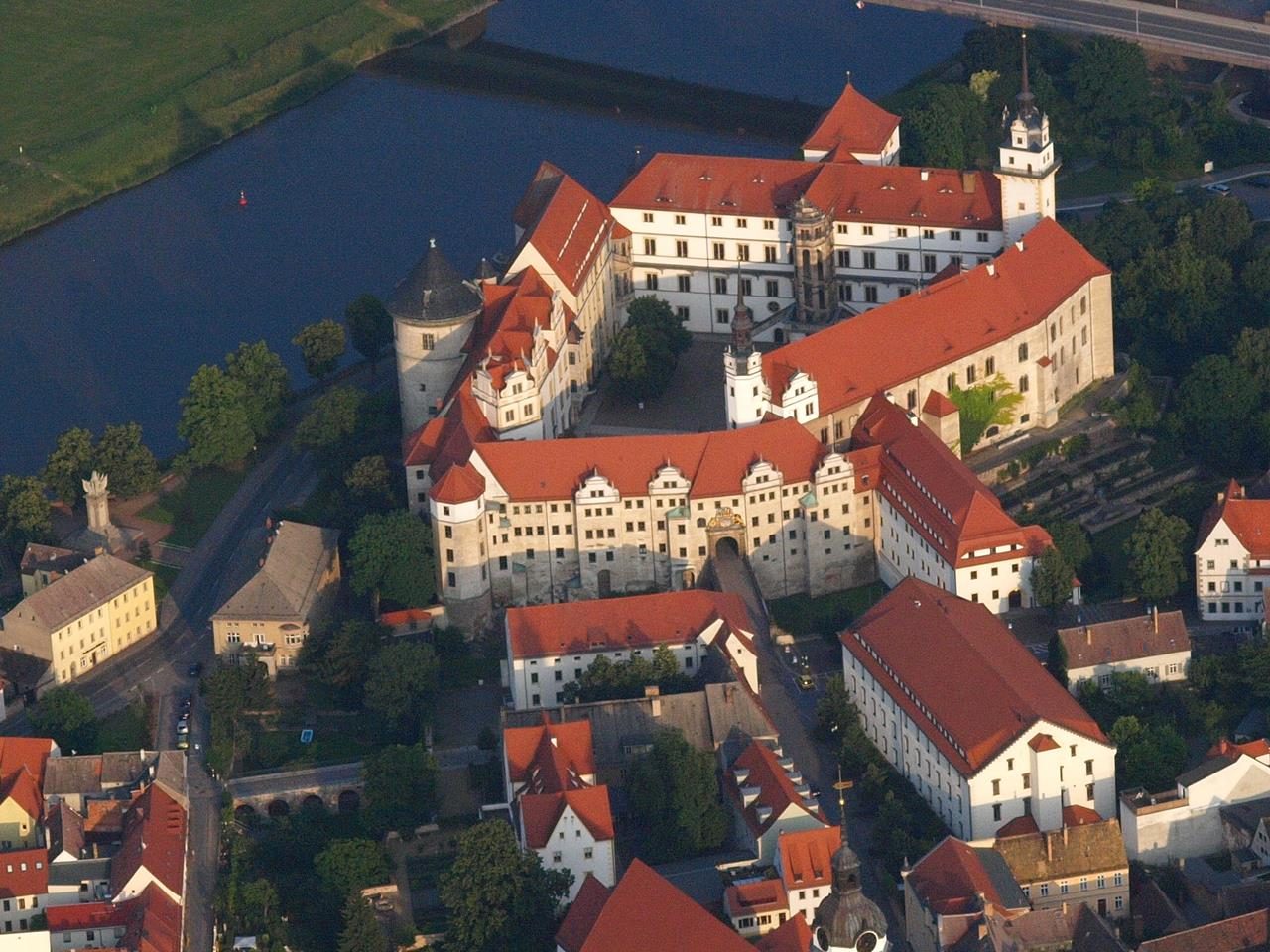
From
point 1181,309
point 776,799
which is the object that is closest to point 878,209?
point 1181,309

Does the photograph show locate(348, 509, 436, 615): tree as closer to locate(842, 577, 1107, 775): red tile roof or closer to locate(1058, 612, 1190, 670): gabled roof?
locate(842, 577, 1107, 775): red tile roof

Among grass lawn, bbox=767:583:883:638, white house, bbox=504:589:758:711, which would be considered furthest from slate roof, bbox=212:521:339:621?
grass lawn, bbox=767:583:883:638

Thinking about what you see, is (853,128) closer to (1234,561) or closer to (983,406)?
(983,406)

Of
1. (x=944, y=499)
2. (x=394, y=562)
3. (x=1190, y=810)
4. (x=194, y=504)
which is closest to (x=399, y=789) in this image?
(x=394, y=562)

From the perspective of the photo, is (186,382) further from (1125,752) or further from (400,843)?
(1125,752)

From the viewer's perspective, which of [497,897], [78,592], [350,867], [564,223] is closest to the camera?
[497,897]

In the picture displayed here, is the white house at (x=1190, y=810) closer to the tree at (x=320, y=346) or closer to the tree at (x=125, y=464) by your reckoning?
the tree at (x=125, y=464)
